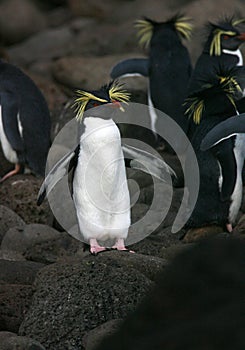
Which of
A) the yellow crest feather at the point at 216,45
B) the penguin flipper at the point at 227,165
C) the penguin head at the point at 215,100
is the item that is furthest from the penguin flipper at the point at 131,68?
the penguin flipper at the point at 227,165

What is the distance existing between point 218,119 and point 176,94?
2.33 metres

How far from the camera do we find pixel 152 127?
1011 centimetres

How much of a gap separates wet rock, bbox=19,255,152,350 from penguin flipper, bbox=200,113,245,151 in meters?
1.67

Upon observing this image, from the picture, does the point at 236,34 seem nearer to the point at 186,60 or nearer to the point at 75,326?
the point at 186,60

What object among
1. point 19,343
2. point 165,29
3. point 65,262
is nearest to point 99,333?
point 19,343

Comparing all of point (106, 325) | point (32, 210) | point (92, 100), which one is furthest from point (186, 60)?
point (106, 325)

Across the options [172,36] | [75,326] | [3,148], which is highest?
[75,326]

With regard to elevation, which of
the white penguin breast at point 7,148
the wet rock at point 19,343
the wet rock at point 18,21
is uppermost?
the wet rock at point 19,343

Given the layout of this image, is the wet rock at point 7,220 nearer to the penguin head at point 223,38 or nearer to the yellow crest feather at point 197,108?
the yellow crest feather at point 197,108

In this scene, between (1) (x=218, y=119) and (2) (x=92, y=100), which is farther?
(1) (x=218, y=119)

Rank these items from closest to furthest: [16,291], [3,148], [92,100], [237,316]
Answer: [237,316]
[16,291]
[92,100]
[3,148]

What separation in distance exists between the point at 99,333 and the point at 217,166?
9.38ft

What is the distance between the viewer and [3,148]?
9719mm

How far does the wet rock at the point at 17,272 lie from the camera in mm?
6574
